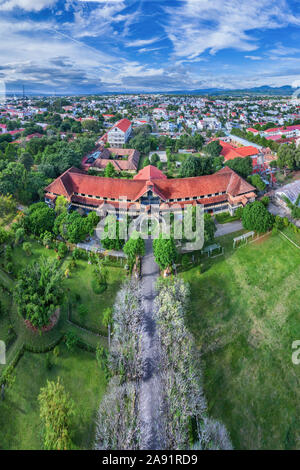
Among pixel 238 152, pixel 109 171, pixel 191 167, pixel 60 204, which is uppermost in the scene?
pixel 238 152

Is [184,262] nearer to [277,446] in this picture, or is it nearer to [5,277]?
[277,446]

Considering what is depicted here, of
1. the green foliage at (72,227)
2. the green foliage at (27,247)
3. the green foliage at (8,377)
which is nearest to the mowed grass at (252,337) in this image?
the green foliage at (72,227)

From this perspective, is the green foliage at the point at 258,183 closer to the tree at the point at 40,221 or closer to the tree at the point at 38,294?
the tree at the point at 40,221

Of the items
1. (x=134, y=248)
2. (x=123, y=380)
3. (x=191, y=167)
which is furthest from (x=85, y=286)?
(x=191, y=167)

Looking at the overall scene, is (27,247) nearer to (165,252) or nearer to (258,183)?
(165,252)

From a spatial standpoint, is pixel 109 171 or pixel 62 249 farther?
pixel 109 171

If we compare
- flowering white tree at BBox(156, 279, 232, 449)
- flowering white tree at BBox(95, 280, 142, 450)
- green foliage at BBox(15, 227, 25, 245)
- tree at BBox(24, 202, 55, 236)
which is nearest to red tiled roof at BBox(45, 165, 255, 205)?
tree at BBox(24, 202, 55, 236)
